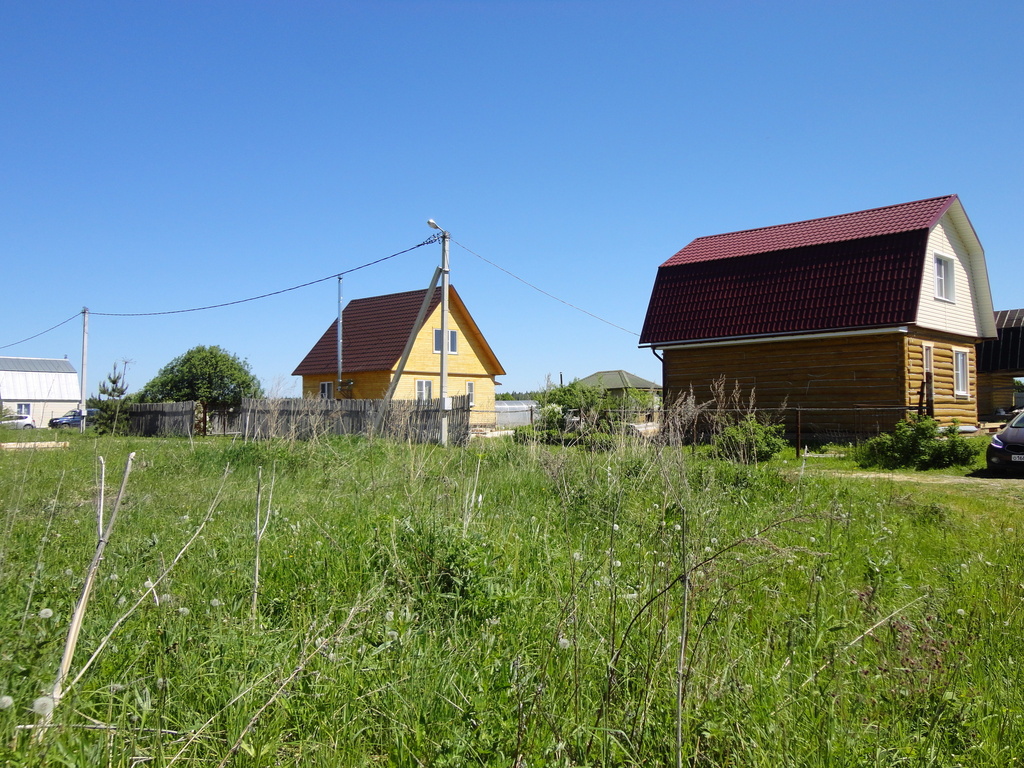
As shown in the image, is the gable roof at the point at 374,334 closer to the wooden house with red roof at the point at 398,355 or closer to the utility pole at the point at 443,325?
the wooden house with red roof at the point at 398,355

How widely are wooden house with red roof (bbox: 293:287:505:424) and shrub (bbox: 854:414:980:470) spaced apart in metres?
19.0

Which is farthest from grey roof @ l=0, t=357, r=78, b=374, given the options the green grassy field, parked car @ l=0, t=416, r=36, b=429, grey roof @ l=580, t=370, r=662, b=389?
the green grassy field

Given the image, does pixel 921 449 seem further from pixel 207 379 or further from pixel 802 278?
pixel 207 379

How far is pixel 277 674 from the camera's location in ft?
8.76

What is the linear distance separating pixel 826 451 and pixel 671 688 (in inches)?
581

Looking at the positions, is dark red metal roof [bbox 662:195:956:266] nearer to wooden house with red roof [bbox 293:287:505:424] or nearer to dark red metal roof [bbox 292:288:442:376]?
wooden house with red roof [bbox 293:287:505:424]

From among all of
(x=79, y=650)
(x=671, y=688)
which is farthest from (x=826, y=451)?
(x=79, y=650)

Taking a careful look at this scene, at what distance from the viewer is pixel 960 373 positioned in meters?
19.8

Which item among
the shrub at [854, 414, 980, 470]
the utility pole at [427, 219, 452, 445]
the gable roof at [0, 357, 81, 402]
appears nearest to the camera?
the shrub at [854, 414, 980, 470]

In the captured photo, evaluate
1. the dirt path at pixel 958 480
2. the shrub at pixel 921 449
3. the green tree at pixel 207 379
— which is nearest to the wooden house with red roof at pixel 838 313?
the shrub at pixel 921 449

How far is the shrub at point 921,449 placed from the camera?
1305 centimetres

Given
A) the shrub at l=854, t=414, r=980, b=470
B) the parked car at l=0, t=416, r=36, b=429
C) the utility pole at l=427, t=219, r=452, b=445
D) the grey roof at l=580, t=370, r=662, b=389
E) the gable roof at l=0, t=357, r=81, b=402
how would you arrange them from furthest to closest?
the gable roof at l=0, t=357, r=81, b=402, the grey roof at l=580, t=370, r=662, b=389, the utility pole at l=427, t=219, r=452, b=445, the shrub at l=854, t=414, r=980, b=470, the parked car at l=0, t=416, r=36, b=429

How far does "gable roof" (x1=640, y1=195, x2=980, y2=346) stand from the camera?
→ 54.7ft

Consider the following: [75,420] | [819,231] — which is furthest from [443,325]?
[75,420]
